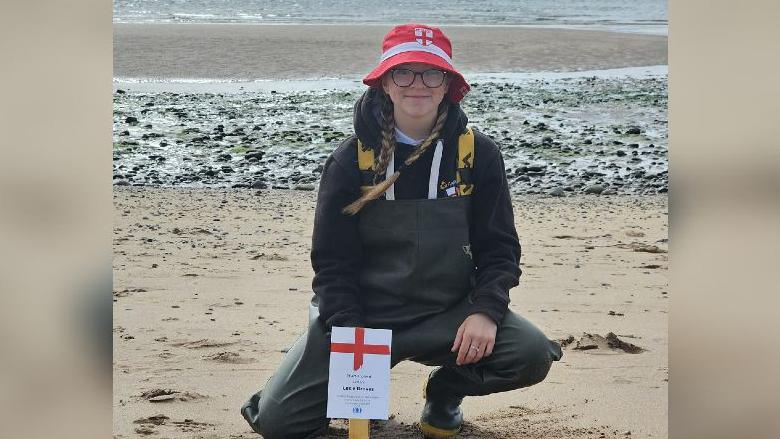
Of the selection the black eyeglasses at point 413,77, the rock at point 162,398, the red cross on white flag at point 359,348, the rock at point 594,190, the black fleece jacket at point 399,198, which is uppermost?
the black eyeglasses at point 413,77

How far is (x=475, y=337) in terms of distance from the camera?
3.12m

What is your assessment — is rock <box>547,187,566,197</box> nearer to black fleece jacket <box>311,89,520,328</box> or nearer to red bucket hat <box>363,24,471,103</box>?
black fleece jacket <box>311,89,520,328</box>

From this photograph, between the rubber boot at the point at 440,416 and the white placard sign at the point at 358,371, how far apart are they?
66 cm

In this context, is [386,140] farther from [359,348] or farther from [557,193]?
[557,193]

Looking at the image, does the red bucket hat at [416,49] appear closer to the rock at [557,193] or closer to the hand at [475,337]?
the hand at [475,337]

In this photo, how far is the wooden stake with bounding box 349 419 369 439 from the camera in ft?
9.66

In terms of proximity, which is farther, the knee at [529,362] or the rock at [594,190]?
the rock at [594,190]

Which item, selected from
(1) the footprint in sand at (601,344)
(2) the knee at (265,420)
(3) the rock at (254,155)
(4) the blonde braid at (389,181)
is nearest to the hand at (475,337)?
(4) the blonde braid at (389,181)

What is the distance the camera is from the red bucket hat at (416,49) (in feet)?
10.1

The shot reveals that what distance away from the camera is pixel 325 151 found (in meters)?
9.59

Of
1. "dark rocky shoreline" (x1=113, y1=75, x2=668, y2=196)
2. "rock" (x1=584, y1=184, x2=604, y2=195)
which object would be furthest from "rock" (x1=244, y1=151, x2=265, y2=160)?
"rock" (x1=584, y1=184, x2=604, y2=195)

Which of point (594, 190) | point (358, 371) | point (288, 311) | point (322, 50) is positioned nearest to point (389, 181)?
point (358, 371)
